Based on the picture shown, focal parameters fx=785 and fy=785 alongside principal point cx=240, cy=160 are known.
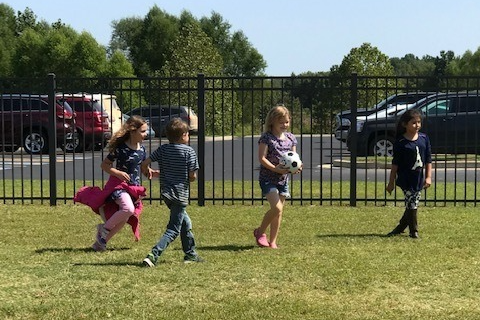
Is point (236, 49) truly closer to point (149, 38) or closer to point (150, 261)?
point (149, 38)

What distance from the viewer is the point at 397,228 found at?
28.5 feet

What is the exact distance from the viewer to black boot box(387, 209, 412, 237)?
8492mm

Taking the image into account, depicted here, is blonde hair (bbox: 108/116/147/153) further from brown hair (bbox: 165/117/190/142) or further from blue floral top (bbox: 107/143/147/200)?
brown hair (bbox: 165/117/190/142)

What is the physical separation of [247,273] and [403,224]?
265 cm

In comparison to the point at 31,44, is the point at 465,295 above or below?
below

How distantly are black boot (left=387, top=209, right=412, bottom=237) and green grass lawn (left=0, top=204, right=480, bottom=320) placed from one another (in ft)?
0.56

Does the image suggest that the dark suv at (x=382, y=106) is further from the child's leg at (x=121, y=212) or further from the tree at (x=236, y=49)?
the tree at (x=236, y=49)

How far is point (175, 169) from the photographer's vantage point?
702cm

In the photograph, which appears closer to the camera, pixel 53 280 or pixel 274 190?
pixel 53 280

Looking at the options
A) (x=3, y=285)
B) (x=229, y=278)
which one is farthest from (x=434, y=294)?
(x=3, y=285)

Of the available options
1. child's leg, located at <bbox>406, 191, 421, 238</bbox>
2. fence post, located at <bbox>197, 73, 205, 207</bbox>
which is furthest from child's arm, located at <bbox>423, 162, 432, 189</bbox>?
fence post, located at <bbox>197, 73, 205, 207</bbox>

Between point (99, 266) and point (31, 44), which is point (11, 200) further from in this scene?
point (31, 44)

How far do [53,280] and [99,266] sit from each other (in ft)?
2.08

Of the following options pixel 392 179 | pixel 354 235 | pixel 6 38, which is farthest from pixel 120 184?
pixel 6 38
